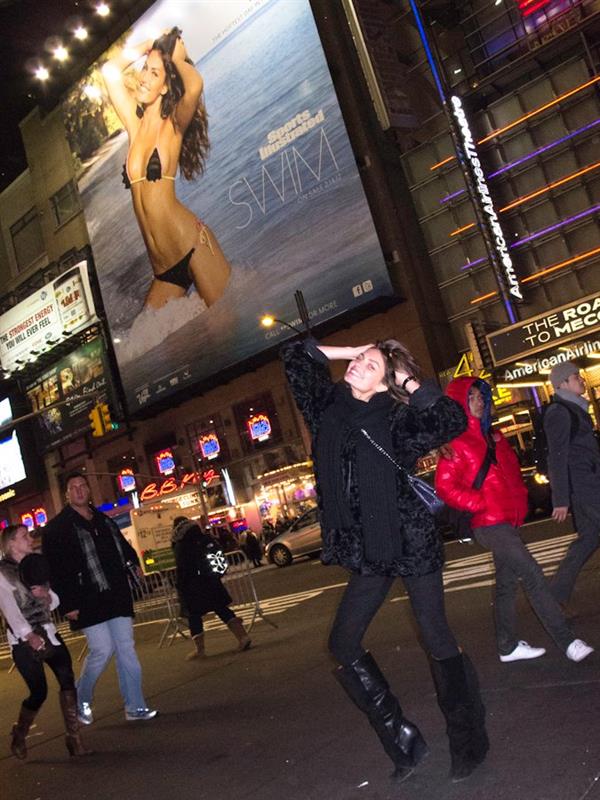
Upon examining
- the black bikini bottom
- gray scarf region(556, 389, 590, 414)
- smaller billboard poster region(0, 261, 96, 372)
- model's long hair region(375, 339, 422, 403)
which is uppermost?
smaller billboard poster region(0, 261, 96, 372)

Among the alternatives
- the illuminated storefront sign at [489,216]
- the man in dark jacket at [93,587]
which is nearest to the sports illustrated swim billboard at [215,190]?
the illuminated storefront sign at [489,216]

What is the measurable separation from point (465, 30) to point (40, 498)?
3285cm

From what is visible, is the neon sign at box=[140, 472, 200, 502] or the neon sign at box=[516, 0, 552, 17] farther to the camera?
the neon sign at box=[140, 472, 200, 502]

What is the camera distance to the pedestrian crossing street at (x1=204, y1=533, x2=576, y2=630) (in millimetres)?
9914

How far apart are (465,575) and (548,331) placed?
14.0 metres

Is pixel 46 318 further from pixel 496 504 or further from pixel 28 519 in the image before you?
pixel 496 504

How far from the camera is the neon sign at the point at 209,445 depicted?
130 feet

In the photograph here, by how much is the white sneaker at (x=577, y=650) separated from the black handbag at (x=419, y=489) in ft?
6.21

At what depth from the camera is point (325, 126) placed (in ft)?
109

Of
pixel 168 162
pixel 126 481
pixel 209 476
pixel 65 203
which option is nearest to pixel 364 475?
pixel 209 476

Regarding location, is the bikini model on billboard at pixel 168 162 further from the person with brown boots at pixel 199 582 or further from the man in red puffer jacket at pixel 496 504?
the man in red puffer jacket at pixel 496 504

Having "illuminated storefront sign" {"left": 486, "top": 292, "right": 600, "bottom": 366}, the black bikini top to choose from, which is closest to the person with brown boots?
"illuminated storefront sign" {"left": 486, "top": 292, "right": 600, "bottom": 366}

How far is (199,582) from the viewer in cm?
1062

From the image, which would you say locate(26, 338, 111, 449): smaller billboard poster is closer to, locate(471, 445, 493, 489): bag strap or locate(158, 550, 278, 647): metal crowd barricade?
locate(158, 550, 278, 647): metal crowd barricade
